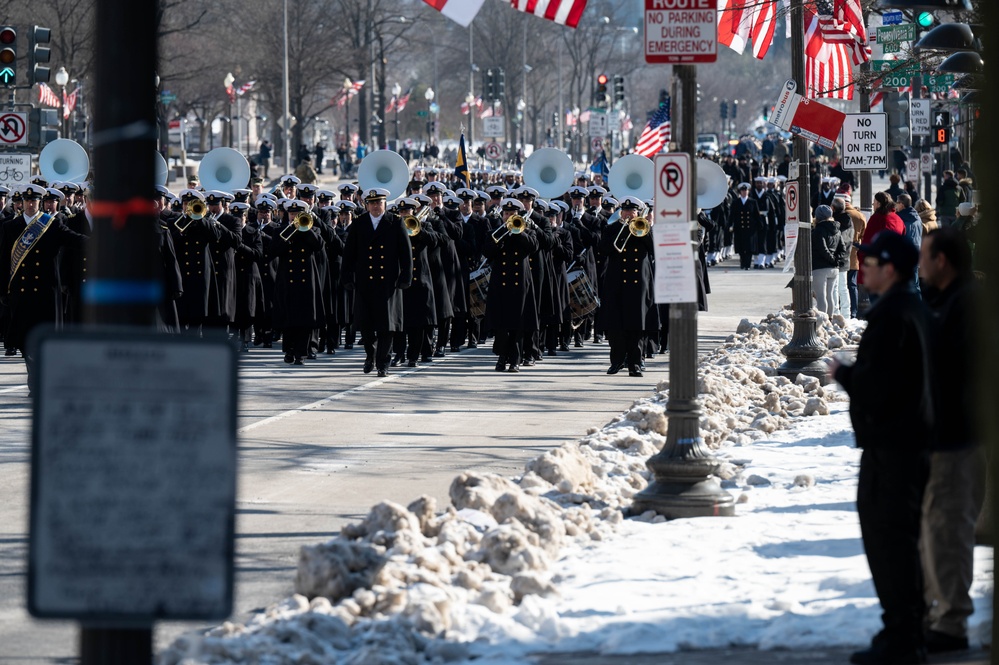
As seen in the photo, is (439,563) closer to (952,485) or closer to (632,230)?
(952,485)

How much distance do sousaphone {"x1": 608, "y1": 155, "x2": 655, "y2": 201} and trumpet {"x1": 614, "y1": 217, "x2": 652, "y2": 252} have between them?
16.6 feet

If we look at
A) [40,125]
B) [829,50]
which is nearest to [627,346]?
[829,50]

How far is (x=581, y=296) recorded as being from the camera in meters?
22.1

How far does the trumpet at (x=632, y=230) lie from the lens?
19188 mm

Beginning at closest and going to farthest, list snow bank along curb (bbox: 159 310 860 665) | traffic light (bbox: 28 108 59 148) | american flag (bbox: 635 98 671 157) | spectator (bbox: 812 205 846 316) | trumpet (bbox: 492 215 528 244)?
snow bank along curb (bbox: 159 310 860 665)
trumpet (bbox: 492 215 528 244)
spectator (bbox: 812 205 846 316)
traffic light (bbox: 28 108 59 148)
american flag (bbox: 635 98 671 157)

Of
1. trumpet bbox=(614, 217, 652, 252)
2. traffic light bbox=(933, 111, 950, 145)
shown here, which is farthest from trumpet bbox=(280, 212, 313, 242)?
traffic light bbox=(933, 111, 950, 145)

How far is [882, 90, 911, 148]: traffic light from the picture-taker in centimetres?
2556

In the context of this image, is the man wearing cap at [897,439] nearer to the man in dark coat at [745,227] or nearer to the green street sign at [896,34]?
the green street sign at [896,34]

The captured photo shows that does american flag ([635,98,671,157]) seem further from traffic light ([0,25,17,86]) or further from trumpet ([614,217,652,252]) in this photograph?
traffic light ([0,25,17,86])

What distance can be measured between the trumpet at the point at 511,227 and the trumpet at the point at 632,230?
1.05m

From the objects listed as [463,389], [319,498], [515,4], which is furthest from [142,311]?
[463,389]

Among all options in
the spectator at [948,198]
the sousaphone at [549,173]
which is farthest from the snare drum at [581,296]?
the spectator at [948,198]

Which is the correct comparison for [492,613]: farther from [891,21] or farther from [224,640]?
[891,21]

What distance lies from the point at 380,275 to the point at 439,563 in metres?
10.9
